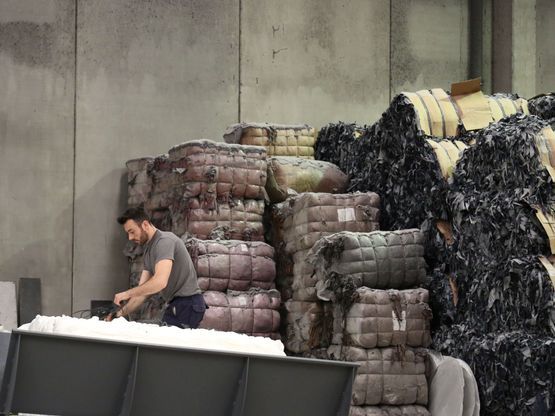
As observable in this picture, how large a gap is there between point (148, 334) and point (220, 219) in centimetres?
454

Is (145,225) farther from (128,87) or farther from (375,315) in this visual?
(128,87)

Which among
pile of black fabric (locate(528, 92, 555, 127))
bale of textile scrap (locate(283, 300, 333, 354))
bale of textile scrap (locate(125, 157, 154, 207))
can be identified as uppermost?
pile of black fabric (locate(528, 92, 555, 127))

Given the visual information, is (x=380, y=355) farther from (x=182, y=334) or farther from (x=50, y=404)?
(x=50, y=404)

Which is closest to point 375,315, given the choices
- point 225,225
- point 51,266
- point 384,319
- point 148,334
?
point 384,319

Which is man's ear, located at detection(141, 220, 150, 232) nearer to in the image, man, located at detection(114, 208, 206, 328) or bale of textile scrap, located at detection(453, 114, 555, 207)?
man, located at detection(114, 208, 206, 328)

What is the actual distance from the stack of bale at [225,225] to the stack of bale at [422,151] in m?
1.07

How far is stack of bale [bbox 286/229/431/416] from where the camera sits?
8523mm

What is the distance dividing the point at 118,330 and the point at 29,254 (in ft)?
20.0

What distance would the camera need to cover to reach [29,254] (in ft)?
35.9

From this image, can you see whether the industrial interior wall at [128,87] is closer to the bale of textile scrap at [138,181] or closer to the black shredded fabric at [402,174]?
the bale of textile scrap at [138,181]

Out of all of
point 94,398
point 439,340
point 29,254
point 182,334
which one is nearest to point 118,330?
point 182,334

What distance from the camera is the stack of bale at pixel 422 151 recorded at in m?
9.01

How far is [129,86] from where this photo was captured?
1144 cm

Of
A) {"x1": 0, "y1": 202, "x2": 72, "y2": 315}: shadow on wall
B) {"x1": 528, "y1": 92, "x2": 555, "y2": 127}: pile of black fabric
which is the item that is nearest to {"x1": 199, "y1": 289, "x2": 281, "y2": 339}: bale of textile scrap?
{"x1": 0, "y1": 202, "x2": 72, "y2": 315}: shadow on wall
